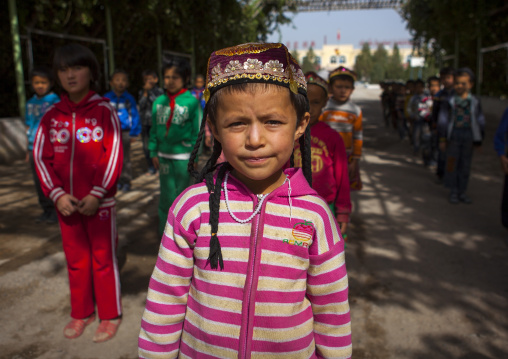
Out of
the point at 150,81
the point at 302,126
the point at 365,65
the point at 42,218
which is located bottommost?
the point at 42,218

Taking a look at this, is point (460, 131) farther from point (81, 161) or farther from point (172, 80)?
point (81, 161)

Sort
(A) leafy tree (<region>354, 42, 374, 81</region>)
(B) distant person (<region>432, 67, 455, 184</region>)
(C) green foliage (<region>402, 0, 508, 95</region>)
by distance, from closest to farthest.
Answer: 1. (B) distant person (<region>432, 67, 455, 184</region>)
2. (C) green foliage (<region>402, 0, 508, 95</region>)
3. (A) leafy tree (<region>354, 42, 374, 81</region>)

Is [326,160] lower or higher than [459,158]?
higher

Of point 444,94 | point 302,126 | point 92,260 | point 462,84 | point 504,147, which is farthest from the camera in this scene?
point 444,94

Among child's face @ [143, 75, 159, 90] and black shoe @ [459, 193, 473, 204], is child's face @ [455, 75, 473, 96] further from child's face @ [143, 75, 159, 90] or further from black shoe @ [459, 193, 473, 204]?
child's face @ [143, 75, 159, 90]

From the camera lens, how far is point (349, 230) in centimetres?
567

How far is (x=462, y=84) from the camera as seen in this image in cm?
667

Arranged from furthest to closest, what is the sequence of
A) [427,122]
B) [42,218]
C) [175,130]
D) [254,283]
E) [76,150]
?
[427,122] → [42,218] → [175,130] → [76,150] → [254,283]

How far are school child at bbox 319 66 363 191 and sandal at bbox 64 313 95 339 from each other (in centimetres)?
A: 296

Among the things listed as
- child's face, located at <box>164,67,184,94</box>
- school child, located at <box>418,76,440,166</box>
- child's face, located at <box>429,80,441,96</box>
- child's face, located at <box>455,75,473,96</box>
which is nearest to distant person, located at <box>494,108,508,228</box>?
child's face, located at <box>455,75,473,96</box>

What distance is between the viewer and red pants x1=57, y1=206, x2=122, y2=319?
3143 millimetres

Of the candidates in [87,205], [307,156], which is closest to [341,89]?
[87,205]

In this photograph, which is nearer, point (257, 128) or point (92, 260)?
point (257, 128)

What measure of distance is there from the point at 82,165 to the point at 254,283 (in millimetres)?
1962
